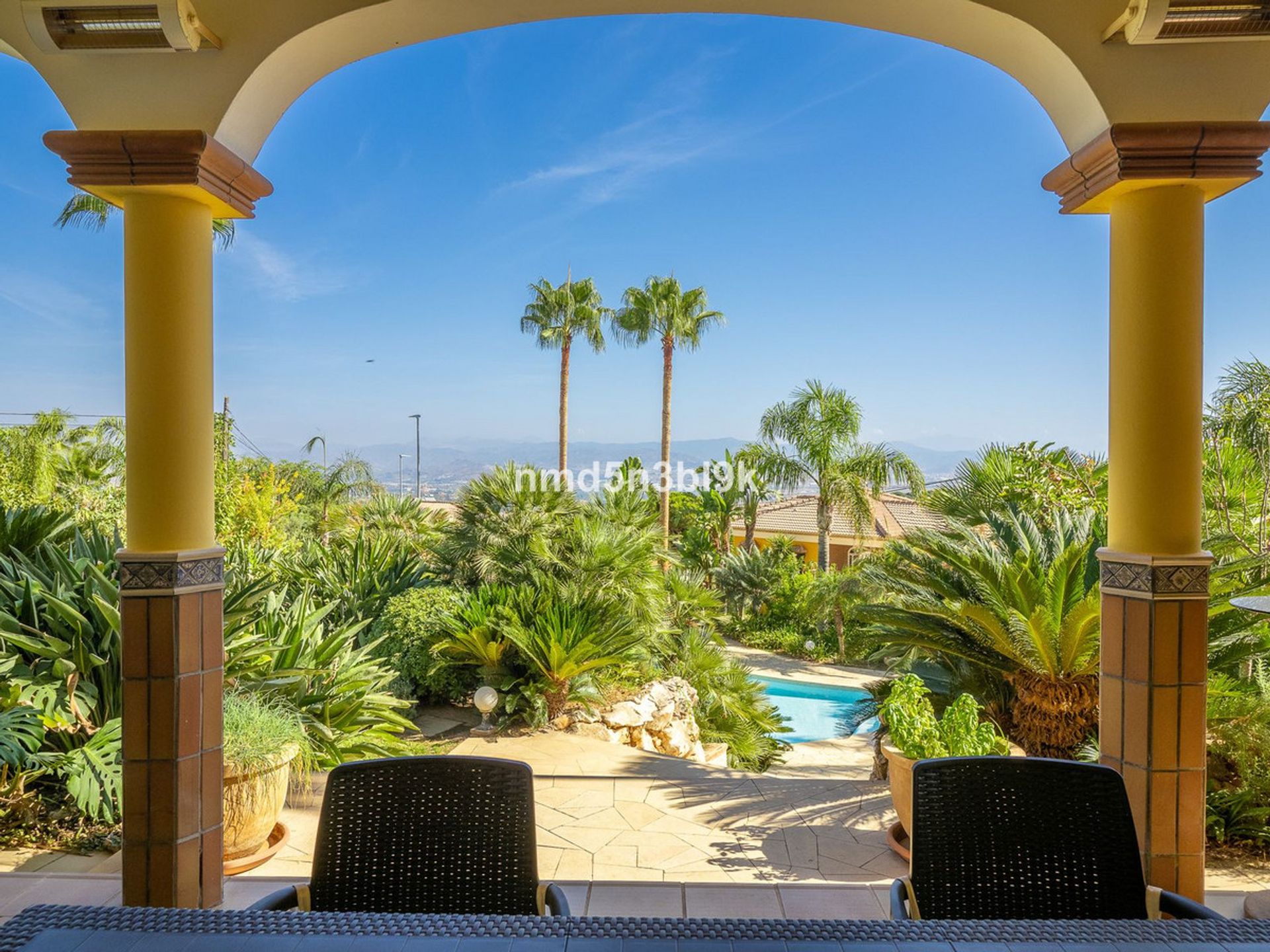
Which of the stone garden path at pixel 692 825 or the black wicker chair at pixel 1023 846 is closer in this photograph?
the black wicker chair at pixel 1023 846

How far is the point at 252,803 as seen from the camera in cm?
301

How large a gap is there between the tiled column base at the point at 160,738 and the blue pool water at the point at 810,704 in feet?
32.7

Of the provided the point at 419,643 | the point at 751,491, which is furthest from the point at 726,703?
the point at 751,491

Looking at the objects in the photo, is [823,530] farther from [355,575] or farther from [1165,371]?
[1165,371]

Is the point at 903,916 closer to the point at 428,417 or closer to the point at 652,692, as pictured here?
the point at 652,692

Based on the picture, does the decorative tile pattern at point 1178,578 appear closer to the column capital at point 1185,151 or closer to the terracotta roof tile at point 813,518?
the column capital at point 1185,151

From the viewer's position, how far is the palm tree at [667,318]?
20.8 m

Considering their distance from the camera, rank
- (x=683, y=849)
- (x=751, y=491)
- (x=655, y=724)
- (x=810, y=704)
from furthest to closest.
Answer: (x=751, y=491), (x=810, y=704), (x=655, y=724), (x=683, y=849)

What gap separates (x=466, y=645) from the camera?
18.9 ft

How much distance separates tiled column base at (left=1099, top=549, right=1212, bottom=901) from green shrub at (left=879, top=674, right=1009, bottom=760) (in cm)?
55

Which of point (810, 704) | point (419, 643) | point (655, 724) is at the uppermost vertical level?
point (419, 643)

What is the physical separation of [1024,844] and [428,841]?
124 cm

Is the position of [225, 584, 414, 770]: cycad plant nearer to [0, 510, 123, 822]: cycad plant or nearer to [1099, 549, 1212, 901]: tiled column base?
[0, 510, 123, 822]: cycad plant

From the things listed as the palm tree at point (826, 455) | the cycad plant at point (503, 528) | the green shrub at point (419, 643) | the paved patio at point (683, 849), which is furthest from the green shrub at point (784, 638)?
the paved patio at point (683, 849)
